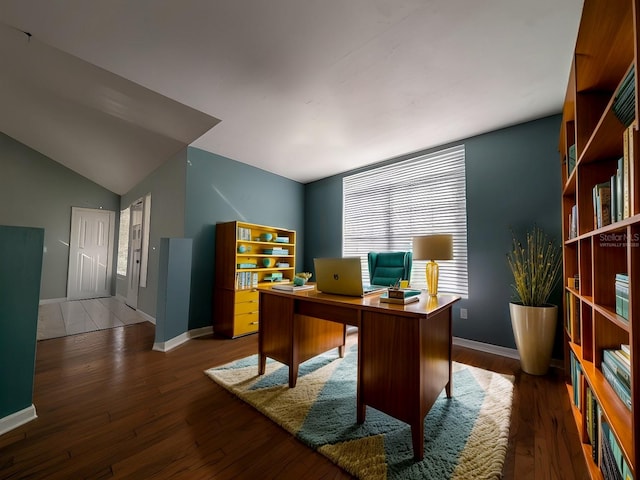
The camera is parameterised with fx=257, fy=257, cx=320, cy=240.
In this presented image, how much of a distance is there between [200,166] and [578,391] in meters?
4.28

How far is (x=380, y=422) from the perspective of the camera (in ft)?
5.31

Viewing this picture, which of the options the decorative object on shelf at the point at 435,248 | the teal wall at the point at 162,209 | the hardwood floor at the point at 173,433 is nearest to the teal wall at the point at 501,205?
the hardwood floor at the point at 173,433

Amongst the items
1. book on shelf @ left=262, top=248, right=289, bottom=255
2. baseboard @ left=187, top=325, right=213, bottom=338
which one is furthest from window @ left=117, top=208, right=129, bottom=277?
book on shelf @ left=262, top=248, right=289, bottom=255

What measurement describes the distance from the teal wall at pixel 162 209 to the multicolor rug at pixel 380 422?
218cm

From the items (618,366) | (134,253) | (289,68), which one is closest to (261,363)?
(618,366)

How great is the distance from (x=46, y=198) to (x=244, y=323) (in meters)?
5.33

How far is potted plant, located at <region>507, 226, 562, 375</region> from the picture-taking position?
2234 mm

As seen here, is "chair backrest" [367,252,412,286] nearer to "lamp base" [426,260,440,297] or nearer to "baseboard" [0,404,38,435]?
"lamp base" [426,260,440,297]

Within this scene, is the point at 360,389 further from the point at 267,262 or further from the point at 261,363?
the point at 267,262

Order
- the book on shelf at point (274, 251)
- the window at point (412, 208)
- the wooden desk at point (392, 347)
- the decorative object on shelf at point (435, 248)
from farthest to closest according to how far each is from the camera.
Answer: the book on shelf at point (274, 251) < the window at point (412, 208) < the decorative object on shelf at point (435, 248) < the wooden desk at point (392, 347)

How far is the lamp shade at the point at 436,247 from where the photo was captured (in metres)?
2.13

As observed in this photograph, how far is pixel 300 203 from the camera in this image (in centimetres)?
502

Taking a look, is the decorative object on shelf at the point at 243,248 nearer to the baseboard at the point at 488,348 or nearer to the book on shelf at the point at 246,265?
the book on shelf at the point at 246,265

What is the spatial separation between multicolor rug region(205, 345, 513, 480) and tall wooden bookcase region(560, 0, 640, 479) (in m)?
0.44
